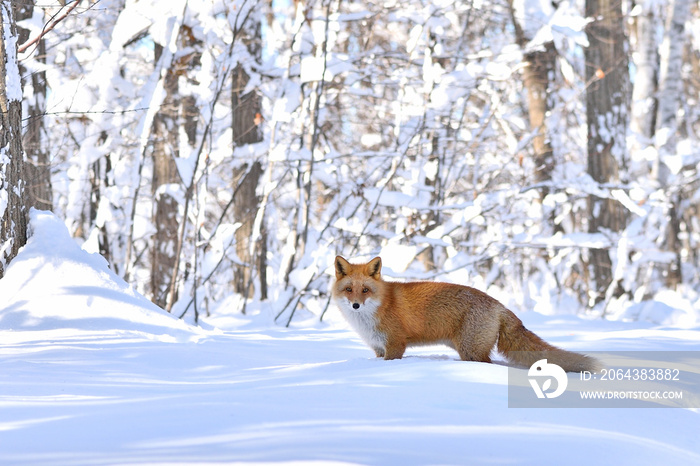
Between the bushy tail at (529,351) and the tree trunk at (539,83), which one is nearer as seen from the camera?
the bushy tail at (529,351)

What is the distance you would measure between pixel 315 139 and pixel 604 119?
19.2ft

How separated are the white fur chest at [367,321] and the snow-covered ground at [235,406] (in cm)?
37

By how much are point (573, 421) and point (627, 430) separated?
0.72 ft

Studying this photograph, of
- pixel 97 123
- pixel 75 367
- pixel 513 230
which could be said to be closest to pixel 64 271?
pixel 75 367

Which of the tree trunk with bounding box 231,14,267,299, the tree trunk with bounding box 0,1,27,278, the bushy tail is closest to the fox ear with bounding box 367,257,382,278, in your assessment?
the bushy tail

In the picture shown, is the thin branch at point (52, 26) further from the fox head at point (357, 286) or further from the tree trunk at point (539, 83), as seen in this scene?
the tree trunk at point (539, 83)

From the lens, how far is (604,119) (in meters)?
A: 11.3

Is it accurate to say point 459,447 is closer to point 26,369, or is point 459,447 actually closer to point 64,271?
point 26,369

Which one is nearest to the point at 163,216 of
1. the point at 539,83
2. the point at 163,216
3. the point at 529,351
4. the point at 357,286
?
Answer: the point at 163,216

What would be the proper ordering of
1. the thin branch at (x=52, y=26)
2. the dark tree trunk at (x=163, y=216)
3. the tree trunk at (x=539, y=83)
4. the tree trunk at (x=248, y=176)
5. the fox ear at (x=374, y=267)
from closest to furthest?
1. the fox ear at (x=374, y=267)
2. the thin branch at (x=52, y=26)
3. the dark tree trunk at (x=163, y=216)
4. the tree trunk at (x=248, y=176)
5. the tree trunk at (x=539, y=83)

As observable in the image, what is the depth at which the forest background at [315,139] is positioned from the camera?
729 centimetres

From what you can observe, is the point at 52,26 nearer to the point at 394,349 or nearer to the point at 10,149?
the point at 10,149

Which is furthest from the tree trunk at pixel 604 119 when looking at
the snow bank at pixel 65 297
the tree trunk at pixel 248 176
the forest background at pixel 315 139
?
the snow bank at pixel 65 297

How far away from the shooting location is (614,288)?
1059 cm
